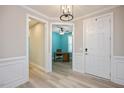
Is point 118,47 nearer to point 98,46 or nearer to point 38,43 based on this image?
point 98,46

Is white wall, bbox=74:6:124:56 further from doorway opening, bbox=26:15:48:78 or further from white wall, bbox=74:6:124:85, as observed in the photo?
doorway opening, bbox=26:15:48:78

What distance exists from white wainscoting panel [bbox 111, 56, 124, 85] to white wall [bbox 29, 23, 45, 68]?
2.90 meters

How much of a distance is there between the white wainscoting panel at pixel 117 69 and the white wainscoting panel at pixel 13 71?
270cm

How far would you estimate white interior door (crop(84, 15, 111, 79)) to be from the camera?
11.4ft

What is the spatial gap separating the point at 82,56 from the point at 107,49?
1157mm

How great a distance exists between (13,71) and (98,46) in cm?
284

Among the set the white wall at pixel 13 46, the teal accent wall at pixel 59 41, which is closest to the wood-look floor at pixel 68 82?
the white wall at pixel 13 46

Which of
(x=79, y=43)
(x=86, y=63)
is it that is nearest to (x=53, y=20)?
(x=79, y=43)

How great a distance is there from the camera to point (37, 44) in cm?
545

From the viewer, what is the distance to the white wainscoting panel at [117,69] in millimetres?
3052

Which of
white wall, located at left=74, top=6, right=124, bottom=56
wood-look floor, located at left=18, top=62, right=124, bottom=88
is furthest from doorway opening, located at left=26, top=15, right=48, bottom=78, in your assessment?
white wall, located at left=74, top=6, right=124, bottom=56

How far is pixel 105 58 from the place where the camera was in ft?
11.5

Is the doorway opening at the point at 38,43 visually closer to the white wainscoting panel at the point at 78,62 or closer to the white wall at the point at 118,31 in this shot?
the white wainscoting panel at the point at 78,62

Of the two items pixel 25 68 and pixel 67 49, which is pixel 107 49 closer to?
pixel 25 68
